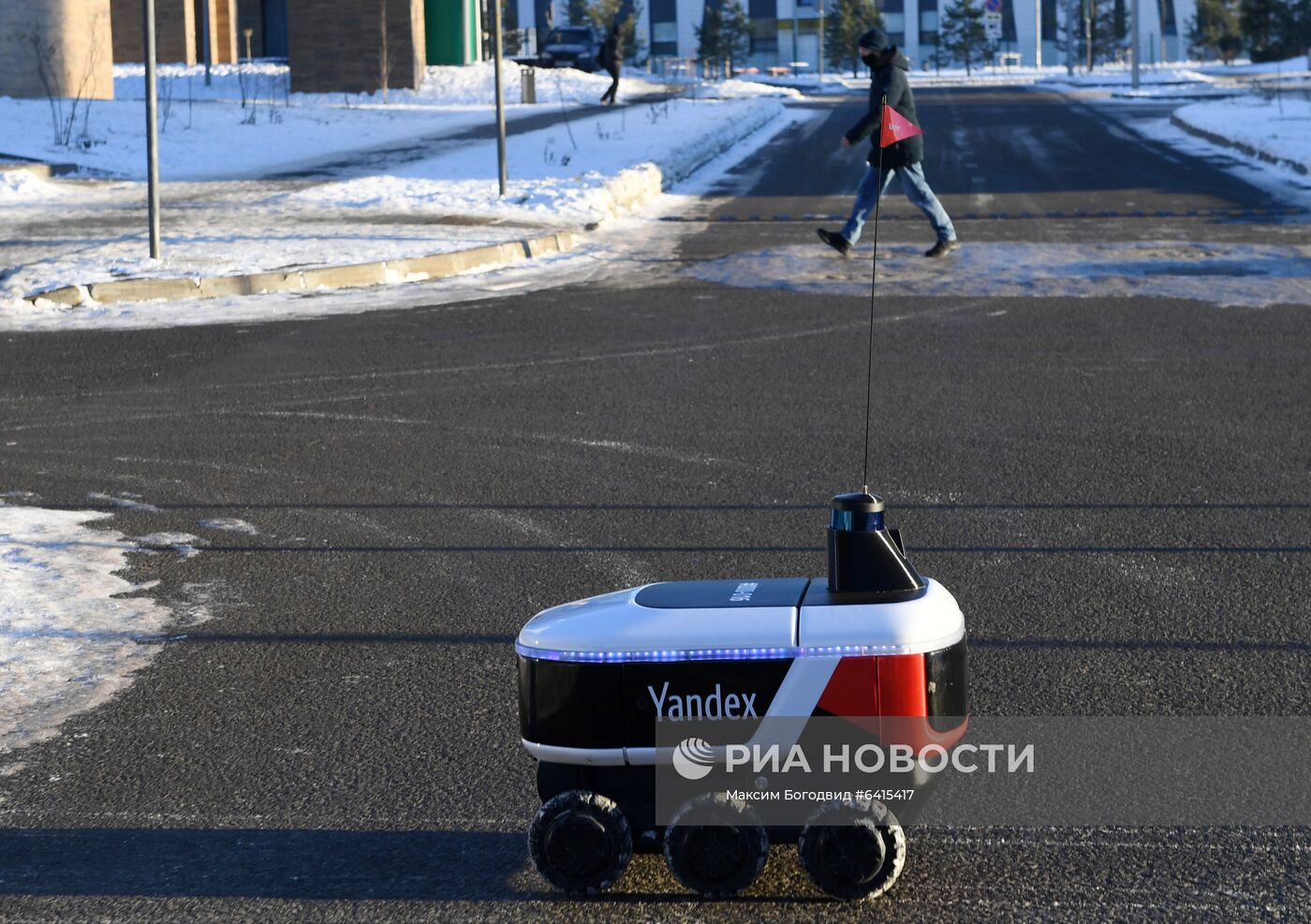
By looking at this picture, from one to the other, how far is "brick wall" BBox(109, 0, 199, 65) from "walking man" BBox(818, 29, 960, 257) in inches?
1566

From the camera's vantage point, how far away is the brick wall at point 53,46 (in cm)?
3297

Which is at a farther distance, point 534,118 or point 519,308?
point 534,118

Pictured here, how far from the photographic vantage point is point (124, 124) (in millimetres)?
29594

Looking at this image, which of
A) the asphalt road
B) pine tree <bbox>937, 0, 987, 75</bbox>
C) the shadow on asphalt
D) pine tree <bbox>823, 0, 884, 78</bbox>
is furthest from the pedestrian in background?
pine tree <bbox>937, 0, 987, 75</bbox>

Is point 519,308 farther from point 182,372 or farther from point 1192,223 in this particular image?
point 1192,223

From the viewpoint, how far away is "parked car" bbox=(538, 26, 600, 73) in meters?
57.0

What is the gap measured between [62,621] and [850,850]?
3175 millimetres

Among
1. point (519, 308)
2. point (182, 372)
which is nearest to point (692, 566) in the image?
point (182, 372)

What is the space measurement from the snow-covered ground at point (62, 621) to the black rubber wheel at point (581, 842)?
1782 millimetres

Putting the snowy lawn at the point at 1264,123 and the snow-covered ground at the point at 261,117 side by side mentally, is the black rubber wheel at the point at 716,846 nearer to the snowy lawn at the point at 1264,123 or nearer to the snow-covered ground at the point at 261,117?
the snowy lawn at the point at 1264,123

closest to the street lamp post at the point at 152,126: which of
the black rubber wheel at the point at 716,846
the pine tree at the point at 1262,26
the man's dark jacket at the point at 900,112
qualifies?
the man's dark jacket at the point at 900,112

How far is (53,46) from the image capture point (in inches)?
1319

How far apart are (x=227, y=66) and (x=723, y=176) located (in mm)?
29989

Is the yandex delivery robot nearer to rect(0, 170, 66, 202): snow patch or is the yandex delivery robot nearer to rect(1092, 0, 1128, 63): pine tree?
rect(0, 170, 66, 202): snow patch
